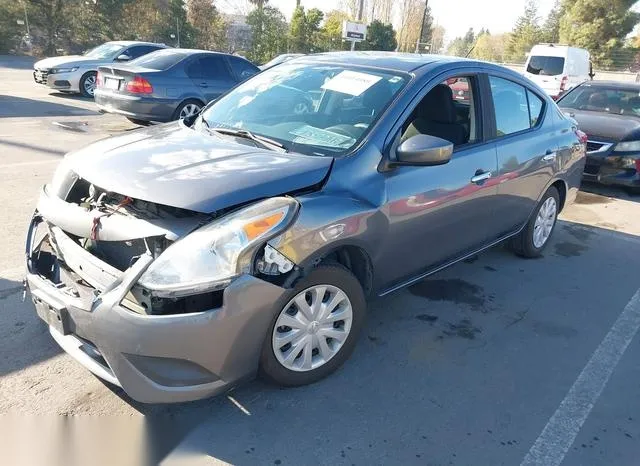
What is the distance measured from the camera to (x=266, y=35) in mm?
32344

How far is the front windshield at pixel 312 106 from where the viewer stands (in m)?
3.21

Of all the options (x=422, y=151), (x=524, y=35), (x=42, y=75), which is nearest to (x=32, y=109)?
(x=42, y=75)

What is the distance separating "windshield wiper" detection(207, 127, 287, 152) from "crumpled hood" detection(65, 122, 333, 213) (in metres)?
0.08

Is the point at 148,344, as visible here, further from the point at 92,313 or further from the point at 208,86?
the point at 208,86

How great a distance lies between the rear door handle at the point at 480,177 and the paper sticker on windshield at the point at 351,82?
96 cm

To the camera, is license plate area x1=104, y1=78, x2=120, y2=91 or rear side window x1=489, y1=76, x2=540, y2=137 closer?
rear side window x1=489, y1=76, x2=540, y2=137

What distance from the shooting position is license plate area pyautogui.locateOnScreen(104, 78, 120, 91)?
9.35 m

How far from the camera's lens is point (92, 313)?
236cm

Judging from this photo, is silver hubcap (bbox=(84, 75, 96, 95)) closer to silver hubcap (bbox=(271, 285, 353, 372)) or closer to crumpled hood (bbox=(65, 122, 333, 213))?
crumpled hood (bbox=(65, 122, 333, 213))

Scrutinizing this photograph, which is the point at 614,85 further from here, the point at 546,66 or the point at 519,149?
the point at 546,66

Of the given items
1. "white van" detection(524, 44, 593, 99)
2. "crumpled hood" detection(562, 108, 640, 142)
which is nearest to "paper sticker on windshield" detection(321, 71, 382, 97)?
"crumpled hood" detection(562, 108, 640, 142)

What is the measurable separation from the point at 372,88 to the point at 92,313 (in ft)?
7.06

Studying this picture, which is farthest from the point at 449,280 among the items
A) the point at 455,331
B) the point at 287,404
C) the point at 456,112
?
the point at 287,404

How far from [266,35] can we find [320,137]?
103ft
